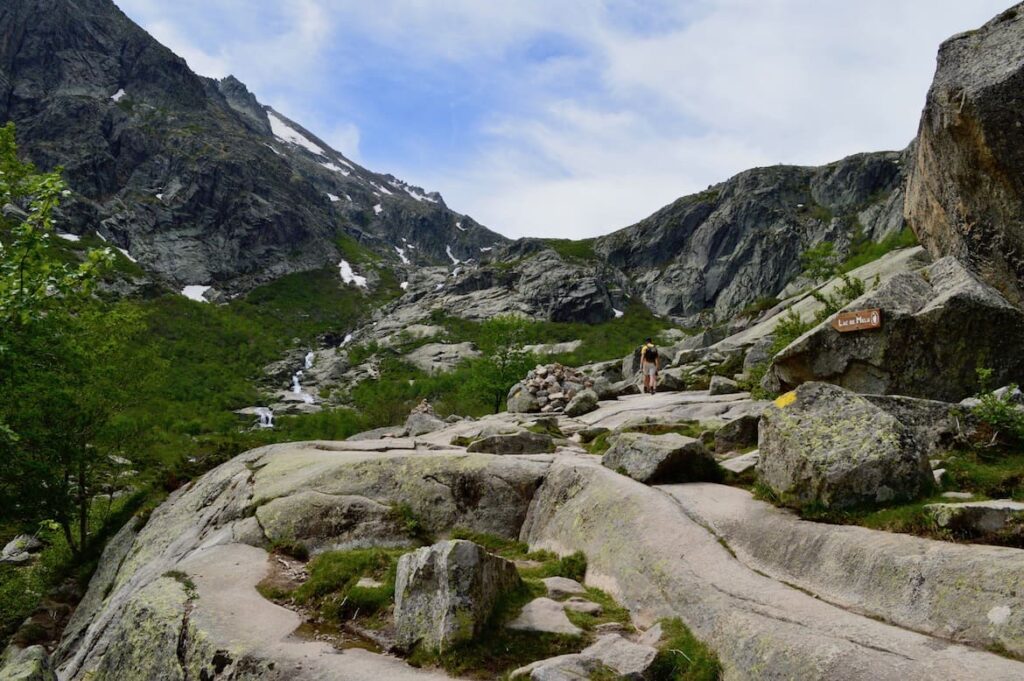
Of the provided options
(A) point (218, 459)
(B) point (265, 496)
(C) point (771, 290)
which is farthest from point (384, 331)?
(B) point (265, 496)

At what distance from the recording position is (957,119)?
609 inches

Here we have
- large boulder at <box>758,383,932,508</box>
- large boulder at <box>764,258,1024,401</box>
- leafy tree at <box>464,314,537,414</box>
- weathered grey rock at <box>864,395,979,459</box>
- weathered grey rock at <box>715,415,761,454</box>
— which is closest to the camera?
large boulder at <box>758,383,932,508</box>

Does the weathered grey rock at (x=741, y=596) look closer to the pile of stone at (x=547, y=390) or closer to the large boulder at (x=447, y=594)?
the large boulder at (x=447, y=594)

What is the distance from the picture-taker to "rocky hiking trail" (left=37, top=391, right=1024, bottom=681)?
22.8 ft

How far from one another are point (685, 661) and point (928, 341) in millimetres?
11851

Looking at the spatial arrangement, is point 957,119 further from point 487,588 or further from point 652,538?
point 487,588

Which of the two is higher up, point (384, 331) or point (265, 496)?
point (384, 331)

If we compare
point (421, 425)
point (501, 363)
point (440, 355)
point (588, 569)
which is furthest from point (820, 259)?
point (440, 355)

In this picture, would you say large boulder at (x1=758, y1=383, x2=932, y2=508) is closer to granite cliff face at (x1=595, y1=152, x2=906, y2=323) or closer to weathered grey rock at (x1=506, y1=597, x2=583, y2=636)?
weathered grey rock at (x1=506, y1=597, x2=583, y2=636)

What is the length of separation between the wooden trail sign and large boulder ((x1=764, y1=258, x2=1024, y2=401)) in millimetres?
199

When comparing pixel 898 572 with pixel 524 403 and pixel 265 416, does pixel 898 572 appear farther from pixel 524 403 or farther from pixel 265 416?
pixel 265 416

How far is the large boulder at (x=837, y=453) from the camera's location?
32.1ft

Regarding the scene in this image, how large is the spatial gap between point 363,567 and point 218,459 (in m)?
18.8

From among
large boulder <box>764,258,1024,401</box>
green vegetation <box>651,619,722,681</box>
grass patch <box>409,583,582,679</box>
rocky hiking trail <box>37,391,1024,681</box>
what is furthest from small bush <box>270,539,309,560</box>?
large boulder <box>764,258,1024,401</box>
